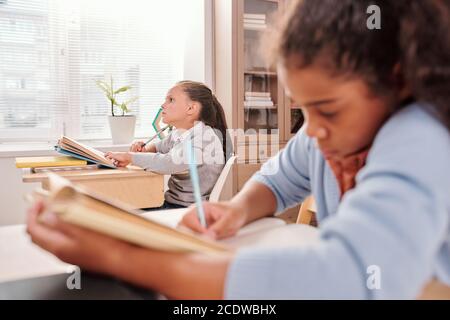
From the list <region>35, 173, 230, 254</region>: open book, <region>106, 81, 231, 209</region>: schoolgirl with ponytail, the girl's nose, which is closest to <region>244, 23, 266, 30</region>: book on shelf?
<region>106, 81, 231, 209</region>: schoolgirl with ponytail

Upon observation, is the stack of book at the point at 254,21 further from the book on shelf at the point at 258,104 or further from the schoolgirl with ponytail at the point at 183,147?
the schoolgirl with ponytail at the point at 183,147

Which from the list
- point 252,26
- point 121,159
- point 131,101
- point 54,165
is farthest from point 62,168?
point 252,26

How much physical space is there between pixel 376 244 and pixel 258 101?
10.3 feet

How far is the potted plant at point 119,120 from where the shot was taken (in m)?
3.25

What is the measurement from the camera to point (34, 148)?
120 inches

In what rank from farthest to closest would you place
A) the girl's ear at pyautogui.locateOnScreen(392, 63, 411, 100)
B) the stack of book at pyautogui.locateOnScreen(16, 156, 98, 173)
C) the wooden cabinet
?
the wooden cabinet → the stack of book at pyautogui.locateOnScreen(16, 156, 98, 173) → the girl's ear at pyautogui.locateOnScreen(392, 63, 411, 100)

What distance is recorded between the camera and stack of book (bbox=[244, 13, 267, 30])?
3340mm

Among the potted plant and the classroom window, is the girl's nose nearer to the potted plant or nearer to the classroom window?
the potted plant

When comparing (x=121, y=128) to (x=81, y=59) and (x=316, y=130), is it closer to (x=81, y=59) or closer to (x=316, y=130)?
(x=81, y=59)

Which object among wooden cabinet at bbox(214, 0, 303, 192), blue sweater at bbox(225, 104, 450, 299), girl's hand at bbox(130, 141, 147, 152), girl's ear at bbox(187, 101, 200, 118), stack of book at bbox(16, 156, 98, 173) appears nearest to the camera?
blue sweater at bbox(225, 104, 450, 299)

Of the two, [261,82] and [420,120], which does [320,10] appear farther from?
[261,82]

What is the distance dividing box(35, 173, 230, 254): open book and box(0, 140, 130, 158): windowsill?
266 cm

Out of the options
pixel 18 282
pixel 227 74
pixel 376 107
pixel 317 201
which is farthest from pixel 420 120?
pixel 227 74

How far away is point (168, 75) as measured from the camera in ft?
12.0
